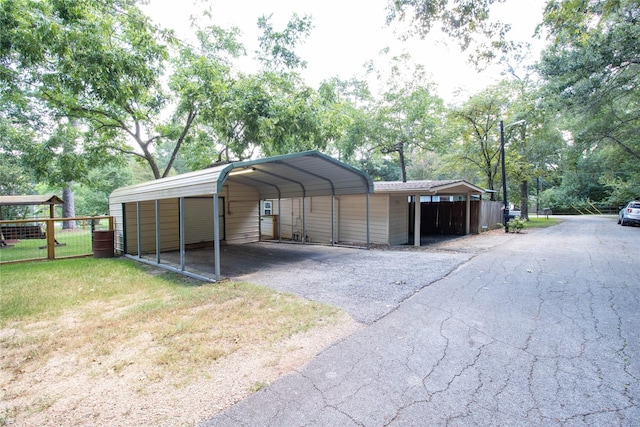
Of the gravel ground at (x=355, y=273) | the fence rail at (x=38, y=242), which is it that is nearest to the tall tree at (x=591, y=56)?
the gravel ground at (x=355, y=273)

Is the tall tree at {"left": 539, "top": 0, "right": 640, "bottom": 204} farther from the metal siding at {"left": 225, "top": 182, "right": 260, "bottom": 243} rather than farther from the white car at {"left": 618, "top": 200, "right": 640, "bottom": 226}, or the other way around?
the metal siding at {"left": 225, "top": 182, "right": 260, "bottom": 243}

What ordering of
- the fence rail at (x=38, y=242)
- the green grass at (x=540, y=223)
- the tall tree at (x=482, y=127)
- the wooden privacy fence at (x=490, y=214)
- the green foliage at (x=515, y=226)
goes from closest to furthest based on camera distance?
the fence rail at (x=38, y=242)
the green foliage at (x=515, y=226)
the wooden privacy fence at (x=490, y=214)
the tall tree at (x=482, y=127)
the green grass at (x=540, y=223)

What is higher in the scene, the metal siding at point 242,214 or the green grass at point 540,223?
the metal siding at point 242,214

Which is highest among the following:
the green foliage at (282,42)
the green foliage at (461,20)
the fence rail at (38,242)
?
the green foliage at (282,42)

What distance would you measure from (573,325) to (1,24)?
9.70 m

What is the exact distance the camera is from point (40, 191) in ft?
113

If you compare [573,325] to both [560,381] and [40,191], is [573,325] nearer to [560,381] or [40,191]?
[560,381]

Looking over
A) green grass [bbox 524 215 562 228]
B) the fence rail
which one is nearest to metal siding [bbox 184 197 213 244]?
the fence rail

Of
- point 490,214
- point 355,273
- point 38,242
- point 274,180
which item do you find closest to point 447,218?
point 490,214

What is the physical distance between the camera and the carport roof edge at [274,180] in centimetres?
619

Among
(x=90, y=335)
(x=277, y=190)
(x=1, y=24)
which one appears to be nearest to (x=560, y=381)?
(x=90, y=335)

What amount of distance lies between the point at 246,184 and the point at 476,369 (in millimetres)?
10344

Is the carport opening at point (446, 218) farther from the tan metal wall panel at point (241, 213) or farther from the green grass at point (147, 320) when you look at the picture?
the green grass at point (147, 320)

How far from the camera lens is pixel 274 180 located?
10.6 m
